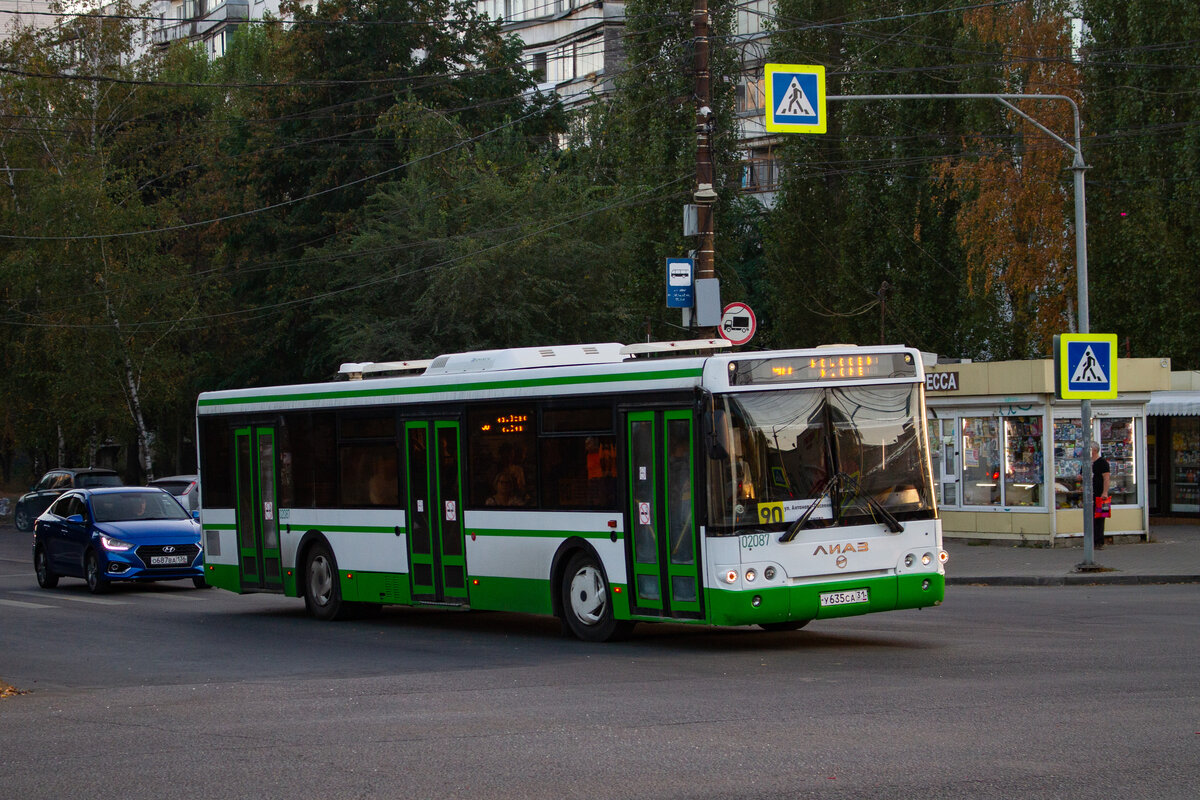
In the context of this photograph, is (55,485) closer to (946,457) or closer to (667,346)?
(946,457)

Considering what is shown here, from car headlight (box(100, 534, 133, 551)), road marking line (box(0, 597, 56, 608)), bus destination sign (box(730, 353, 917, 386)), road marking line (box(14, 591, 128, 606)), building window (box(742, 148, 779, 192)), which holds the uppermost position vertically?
building window (box(742, 148, 779, 192))

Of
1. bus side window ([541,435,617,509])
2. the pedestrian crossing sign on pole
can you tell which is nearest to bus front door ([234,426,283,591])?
bus side window ([541,435,617,509])

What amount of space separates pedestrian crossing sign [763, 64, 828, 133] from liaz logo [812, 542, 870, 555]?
7.98 meters

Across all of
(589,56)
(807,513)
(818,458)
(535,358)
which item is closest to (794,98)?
(535,358)

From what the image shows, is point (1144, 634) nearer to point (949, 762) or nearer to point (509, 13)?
point (949, 762)

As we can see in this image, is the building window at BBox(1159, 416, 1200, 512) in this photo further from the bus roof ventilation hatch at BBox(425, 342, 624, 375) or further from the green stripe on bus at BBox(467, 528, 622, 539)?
the green stripe on bus at BBox(467, 528, 622, 539)

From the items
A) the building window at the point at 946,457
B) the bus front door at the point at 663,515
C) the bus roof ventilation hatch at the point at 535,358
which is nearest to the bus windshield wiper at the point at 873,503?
the bus front door at the point at 663,515

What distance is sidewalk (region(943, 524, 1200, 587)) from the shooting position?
870 inches

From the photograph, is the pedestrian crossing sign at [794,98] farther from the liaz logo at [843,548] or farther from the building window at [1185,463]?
the building window at [1185,463]

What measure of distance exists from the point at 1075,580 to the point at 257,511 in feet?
37.6

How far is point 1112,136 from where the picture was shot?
131 ft

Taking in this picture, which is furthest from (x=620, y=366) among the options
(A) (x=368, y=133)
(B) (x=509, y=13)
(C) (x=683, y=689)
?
(B) (x=509, y=13)

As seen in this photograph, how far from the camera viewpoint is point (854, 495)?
46.1 feet

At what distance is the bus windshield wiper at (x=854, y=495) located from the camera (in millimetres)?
13688
